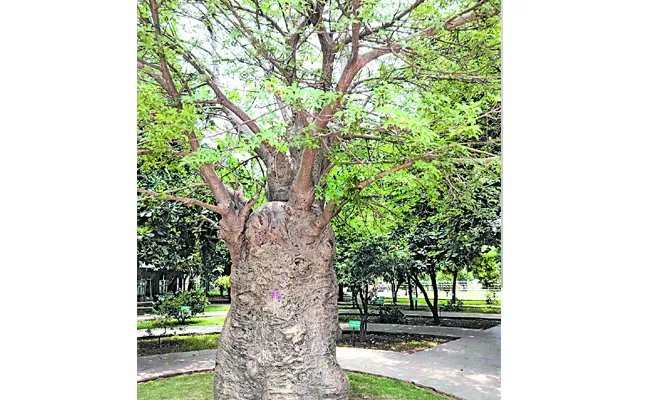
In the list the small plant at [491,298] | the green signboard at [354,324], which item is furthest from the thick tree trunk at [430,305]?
the green signboard at [354,324]

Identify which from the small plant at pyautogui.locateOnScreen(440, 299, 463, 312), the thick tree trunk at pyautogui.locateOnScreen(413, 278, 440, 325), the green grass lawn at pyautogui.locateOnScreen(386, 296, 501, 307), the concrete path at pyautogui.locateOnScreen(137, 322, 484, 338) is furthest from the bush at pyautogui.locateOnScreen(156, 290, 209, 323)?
the small plant at pyautogui.locateOnScreen(440, 299, 463, 312)

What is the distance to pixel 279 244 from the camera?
2727 millimetres

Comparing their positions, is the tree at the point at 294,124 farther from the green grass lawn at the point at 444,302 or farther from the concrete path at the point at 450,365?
the green grass lawn at the point at 444,302

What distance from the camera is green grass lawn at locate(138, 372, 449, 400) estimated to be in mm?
3418

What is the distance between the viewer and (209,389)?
3549 millimetres

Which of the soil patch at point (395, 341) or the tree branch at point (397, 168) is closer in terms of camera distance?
the tree branch at point (397, 168)

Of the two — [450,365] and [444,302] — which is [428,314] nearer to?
[444,302]

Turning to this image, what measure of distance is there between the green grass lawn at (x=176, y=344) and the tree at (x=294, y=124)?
134 centimetres

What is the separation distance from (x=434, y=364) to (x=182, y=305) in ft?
6.76

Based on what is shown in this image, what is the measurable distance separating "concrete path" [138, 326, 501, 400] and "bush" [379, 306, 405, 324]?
0.95ft

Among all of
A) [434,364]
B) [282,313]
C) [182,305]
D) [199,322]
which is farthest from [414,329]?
[282,313]

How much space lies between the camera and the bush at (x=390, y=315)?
4.58 metres

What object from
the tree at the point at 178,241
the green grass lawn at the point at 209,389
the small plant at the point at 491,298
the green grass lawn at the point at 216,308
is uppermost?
the tree at the point at 178,241

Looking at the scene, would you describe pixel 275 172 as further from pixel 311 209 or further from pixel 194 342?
pixel 194 342
